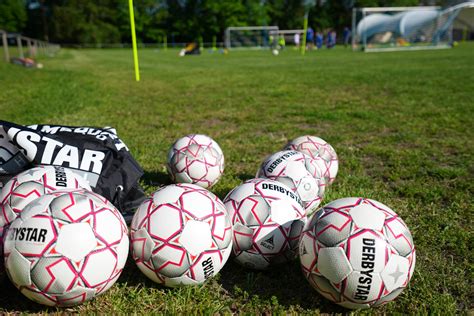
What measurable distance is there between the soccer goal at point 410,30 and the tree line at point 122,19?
1453 inches

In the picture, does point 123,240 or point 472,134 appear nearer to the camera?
point 123,240

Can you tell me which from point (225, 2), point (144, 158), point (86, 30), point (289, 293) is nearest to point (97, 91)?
point (144, 158)

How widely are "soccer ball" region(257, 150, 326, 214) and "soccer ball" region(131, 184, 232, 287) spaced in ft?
3.87

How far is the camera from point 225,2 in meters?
73.4

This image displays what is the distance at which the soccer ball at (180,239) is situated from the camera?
108 inches

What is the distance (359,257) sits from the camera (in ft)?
8.29

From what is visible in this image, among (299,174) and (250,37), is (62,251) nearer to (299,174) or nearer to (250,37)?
(299,174)

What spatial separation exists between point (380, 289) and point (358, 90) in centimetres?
999

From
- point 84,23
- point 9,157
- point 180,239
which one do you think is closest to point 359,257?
point 180,239

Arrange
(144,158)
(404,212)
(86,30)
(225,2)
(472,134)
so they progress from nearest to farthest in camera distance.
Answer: (404,212), (144,158), (472,134), (86,30), (225,2)

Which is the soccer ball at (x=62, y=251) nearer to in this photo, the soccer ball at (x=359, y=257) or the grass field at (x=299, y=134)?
the grass field at (x=299, y=134)

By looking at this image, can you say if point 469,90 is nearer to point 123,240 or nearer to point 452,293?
point 452,293

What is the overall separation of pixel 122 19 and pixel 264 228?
249ft

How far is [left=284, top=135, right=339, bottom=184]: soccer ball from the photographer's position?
4.64 meters
